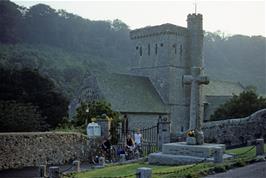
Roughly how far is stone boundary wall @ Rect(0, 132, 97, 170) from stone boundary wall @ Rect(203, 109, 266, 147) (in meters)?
8.02

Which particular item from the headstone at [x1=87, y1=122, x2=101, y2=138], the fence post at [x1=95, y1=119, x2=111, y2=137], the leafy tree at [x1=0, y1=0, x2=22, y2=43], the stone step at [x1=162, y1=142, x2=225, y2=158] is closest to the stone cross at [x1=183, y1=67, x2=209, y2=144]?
the stone step at [x1=162, y1=142, x2=225, y2=158]

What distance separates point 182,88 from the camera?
159ft

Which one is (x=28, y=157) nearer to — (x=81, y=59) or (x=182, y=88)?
(x=182, y=88)

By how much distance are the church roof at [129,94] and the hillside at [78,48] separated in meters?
19.8

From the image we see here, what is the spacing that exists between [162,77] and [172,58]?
250 cm

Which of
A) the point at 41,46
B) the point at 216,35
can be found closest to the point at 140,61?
the point at 41,46

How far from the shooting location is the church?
4159cm

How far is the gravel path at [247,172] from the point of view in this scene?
40.0 feet

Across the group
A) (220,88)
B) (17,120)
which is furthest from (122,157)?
(220,88)

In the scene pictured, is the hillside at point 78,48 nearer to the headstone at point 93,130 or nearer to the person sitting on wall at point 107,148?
the headstone at point 93,130

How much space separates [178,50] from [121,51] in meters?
46.5

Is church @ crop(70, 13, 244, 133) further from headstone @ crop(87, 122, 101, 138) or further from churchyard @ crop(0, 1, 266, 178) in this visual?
headstone @ crop(87, 122, 101, 138)

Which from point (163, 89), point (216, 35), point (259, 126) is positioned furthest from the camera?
point (216, 35)

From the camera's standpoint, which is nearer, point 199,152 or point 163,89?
point 199,152
